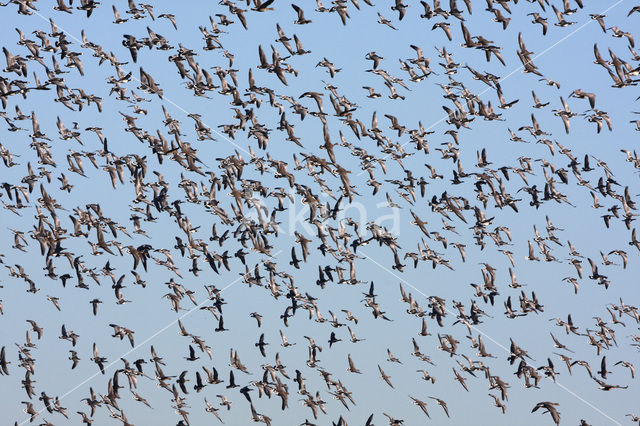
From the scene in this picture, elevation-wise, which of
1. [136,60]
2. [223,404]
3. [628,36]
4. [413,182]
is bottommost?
[223,404]

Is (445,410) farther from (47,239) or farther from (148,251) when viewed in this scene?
(47,239)

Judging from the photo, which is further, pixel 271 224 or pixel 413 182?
pixel 413 182

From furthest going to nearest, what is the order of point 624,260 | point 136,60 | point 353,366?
point 624,260 → point 353,366 → point 136,60

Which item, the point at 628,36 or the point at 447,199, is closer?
the point at 628,36

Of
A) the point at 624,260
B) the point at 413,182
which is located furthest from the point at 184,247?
the point at 624,260

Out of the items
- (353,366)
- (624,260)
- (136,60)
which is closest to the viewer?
(136,60)

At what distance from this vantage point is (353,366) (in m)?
73.8

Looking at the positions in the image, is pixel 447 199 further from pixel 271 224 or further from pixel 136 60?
pixel 136 60

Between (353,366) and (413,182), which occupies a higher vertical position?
(413,182)

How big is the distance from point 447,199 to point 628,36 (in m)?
14.9

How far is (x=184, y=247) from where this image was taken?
74938 mm

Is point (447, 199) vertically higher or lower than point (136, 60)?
lower

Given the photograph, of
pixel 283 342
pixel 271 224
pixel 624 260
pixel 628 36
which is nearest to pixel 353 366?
pixel 283 342

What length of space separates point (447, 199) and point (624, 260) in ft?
37.9
